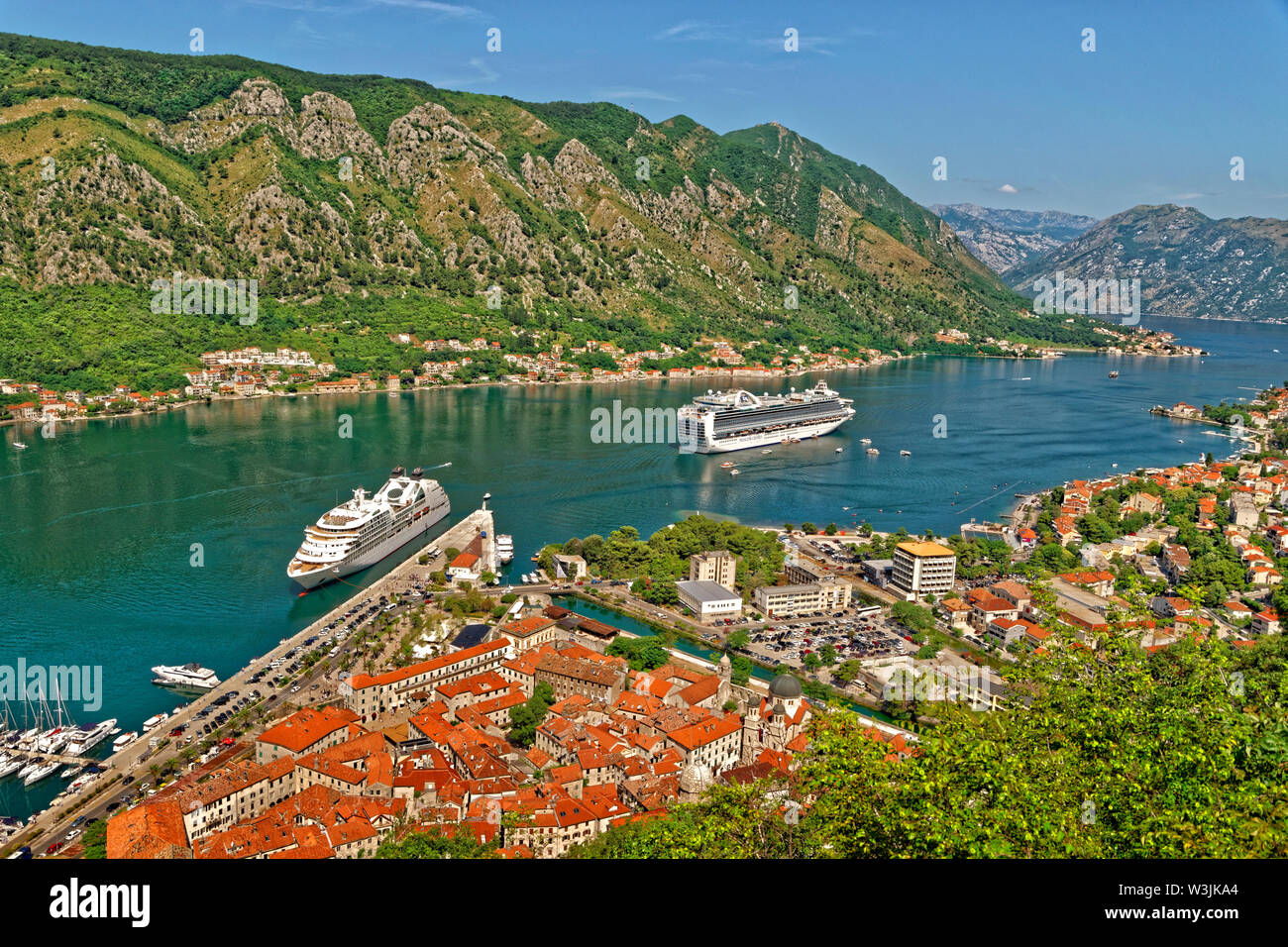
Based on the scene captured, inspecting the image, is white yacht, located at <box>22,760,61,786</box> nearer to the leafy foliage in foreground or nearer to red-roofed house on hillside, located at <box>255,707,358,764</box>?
red-roofed house on hillside, located at <box>255,707,358,764</box>

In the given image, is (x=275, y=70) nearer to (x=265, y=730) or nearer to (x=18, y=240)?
(x=18, y=240)

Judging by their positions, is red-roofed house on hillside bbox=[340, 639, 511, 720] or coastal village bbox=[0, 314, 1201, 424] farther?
coastal village bbox=[0, 314, 1201, 424]

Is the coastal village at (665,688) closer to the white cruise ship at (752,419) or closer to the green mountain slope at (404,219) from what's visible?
the white cruise ship at (752,419)

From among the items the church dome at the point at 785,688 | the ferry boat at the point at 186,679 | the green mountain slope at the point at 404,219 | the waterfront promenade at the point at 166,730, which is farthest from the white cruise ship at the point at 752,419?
the ferry boat at the point at 186,679

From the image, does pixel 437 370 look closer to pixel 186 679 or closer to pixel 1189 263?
pixel 186 679

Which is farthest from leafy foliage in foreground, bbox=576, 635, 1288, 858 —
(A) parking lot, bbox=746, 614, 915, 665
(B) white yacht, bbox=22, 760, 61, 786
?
(A) parking lot, bbox=746, 614, 915, 665
